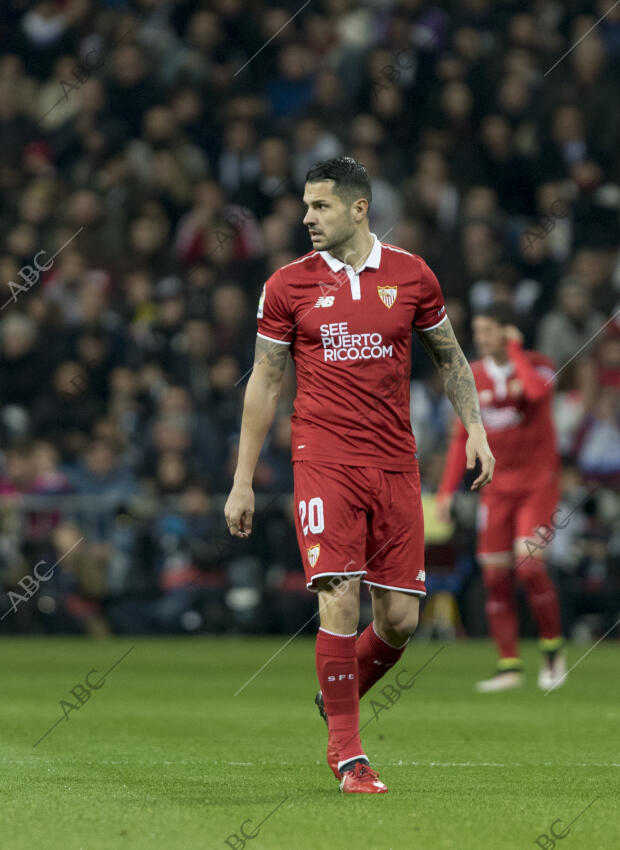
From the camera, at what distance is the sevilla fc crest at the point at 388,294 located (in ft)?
22.7

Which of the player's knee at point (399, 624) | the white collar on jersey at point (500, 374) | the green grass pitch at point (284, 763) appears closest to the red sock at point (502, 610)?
the green grass pitch at point (284, 763)

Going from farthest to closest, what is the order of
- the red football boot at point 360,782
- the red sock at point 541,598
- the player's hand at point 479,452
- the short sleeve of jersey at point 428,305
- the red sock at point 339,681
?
the red sock at point 541,598 < the short sleeve of jersey at point 428,305 < the player's hand at point 479,452 < the red sock at point 339,681 < the red football boot at point 360,782

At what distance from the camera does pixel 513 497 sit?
12422 mm

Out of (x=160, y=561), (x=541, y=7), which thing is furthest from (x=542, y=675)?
(x=541, y=7)

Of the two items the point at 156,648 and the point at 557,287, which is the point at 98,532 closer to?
the point at 156,648

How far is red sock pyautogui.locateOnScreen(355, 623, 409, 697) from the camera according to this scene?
7227mm

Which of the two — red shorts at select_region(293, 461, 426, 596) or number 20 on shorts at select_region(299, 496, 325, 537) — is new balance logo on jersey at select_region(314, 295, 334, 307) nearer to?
red shorts at select_region(293, 461, 426, 596)

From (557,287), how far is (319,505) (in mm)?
11692

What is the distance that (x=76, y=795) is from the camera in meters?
6.42

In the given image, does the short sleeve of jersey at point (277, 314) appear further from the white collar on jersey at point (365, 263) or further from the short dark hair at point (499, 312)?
the short dark hair at point (499, 312)

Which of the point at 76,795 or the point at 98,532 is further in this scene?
the point at 98,532

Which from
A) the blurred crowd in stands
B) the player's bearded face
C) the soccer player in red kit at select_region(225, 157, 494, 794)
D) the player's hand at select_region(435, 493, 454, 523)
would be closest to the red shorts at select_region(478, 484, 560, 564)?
the player's hand at select_region(435, 493, 454, 523)

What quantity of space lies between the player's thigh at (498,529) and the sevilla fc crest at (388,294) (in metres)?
5.68

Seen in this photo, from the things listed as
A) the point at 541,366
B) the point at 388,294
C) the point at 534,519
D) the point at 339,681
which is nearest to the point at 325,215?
the point at 388,294
